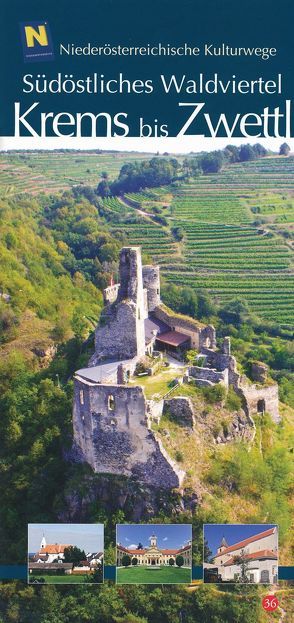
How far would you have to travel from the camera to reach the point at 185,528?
13734 mm

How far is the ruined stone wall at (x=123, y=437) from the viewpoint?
13.7 meters

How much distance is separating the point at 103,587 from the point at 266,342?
433 inches

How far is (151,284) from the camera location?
1761 cm

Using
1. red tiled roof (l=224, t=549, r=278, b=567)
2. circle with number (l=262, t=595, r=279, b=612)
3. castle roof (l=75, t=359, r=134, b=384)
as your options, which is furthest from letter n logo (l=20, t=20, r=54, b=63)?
circle with number (l=262, t=595, r=279, b=612)

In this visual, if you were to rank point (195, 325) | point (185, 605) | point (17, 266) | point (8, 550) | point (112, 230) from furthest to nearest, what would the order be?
point (112, 230) → point (17, 266) → point (195, 325) → point (8, 550) → point (185, 605)

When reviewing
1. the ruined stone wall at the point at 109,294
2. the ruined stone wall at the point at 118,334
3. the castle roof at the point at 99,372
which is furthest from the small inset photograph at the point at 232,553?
the ruined stone wall at the point at 109,294

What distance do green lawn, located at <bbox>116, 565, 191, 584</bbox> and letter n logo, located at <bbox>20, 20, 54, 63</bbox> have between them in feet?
28.6

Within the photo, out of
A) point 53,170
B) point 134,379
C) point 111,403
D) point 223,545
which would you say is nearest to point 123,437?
point 111,403

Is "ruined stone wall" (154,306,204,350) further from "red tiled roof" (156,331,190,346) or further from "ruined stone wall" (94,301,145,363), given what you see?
"ruined stone wall" (94,301,145,363)

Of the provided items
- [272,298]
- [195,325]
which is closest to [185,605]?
[195,325]

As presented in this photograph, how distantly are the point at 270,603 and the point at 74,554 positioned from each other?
3.33 meters

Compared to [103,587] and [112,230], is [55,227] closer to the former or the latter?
[112,230]

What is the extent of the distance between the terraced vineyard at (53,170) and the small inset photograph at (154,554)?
982 centimetres

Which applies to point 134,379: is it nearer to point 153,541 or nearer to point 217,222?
point 153,541
